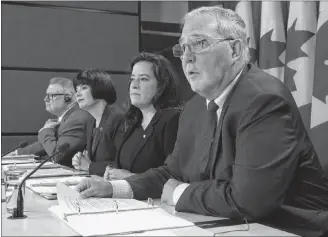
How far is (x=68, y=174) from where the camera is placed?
2342mm

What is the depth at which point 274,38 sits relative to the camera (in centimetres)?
291

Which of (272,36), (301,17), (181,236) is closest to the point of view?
(181,236)

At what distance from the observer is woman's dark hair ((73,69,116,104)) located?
118 inches

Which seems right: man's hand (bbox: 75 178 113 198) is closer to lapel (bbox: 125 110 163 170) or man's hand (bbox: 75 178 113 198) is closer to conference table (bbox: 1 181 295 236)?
conference table (bbox: 1 181 295 236)

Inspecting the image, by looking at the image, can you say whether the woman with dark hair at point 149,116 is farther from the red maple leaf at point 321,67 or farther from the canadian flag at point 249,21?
the canadian flag at point 249,21

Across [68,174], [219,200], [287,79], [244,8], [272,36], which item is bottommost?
[68,174]

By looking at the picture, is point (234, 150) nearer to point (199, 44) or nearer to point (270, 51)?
point (199, 44)

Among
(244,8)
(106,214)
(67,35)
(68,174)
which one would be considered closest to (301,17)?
(244,8)

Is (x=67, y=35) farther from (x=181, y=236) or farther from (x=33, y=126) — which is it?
(x=181, y=236)

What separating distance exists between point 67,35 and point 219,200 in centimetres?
349

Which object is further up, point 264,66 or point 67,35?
point 67,35

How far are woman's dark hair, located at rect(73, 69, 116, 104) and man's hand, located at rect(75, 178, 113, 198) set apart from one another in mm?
1515

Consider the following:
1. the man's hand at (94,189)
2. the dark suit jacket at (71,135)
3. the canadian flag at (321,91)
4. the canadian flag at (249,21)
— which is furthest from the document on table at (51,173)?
the canadian flag at (249,21)

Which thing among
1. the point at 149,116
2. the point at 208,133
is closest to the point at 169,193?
the point at 208,133
